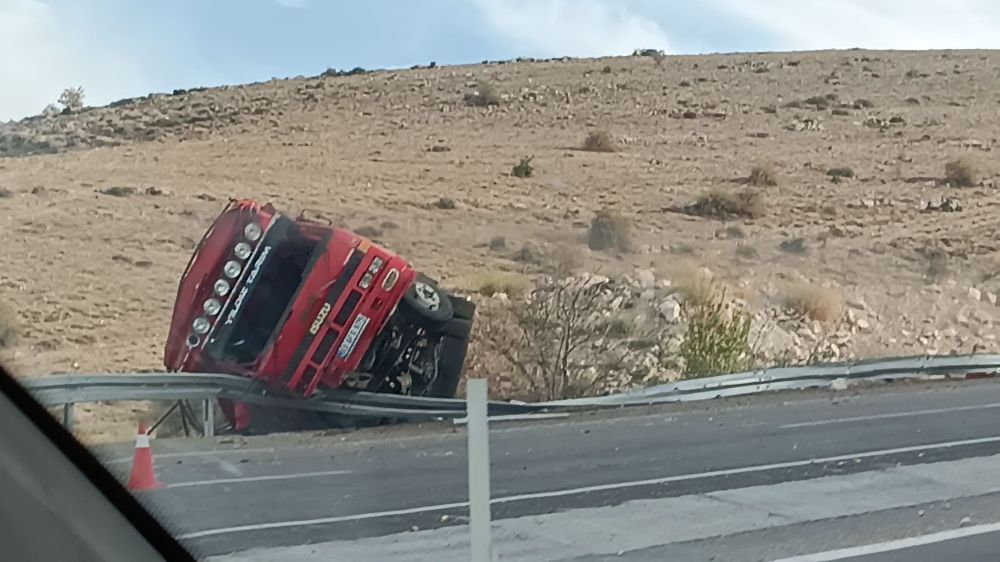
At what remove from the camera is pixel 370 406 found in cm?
645

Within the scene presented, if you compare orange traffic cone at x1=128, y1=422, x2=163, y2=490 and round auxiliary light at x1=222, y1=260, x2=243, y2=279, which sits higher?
round auxiliary light at x1=222, y1=260, x2=243, y2=279

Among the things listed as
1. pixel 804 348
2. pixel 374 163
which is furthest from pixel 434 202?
pixel 804 348

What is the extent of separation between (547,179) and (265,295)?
12.7 ft

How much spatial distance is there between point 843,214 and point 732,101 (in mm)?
1658

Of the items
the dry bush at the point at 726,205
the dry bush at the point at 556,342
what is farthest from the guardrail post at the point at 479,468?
the dry bush at the point at 726,205

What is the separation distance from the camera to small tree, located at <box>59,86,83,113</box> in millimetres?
5182

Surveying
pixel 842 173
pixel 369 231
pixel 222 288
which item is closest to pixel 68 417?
pixel 222 288

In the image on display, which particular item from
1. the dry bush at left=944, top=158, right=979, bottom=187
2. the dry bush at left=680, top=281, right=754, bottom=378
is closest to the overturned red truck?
the dry bush at left=680, top=281, right=754, bottom=378

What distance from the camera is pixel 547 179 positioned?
10148 millimetres

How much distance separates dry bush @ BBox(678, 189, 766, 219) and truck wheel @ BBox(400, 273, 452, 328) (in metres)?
2.20

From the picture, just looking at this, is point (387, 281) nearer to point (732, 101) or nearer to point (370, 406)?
point (370, 406)

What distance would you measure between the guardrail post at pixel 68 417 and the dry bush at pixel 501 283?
14.6 ft

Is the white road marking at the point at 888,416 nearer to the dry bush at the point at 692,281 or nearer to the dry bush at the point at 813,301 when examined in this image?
the dry bush at the point at 813,301

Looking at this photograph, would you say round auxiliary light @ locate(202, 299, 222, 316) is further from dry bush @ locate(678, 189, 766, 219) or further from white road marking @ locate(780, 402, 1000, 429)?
dry bush @ locate(678, 189, 766, 219)
